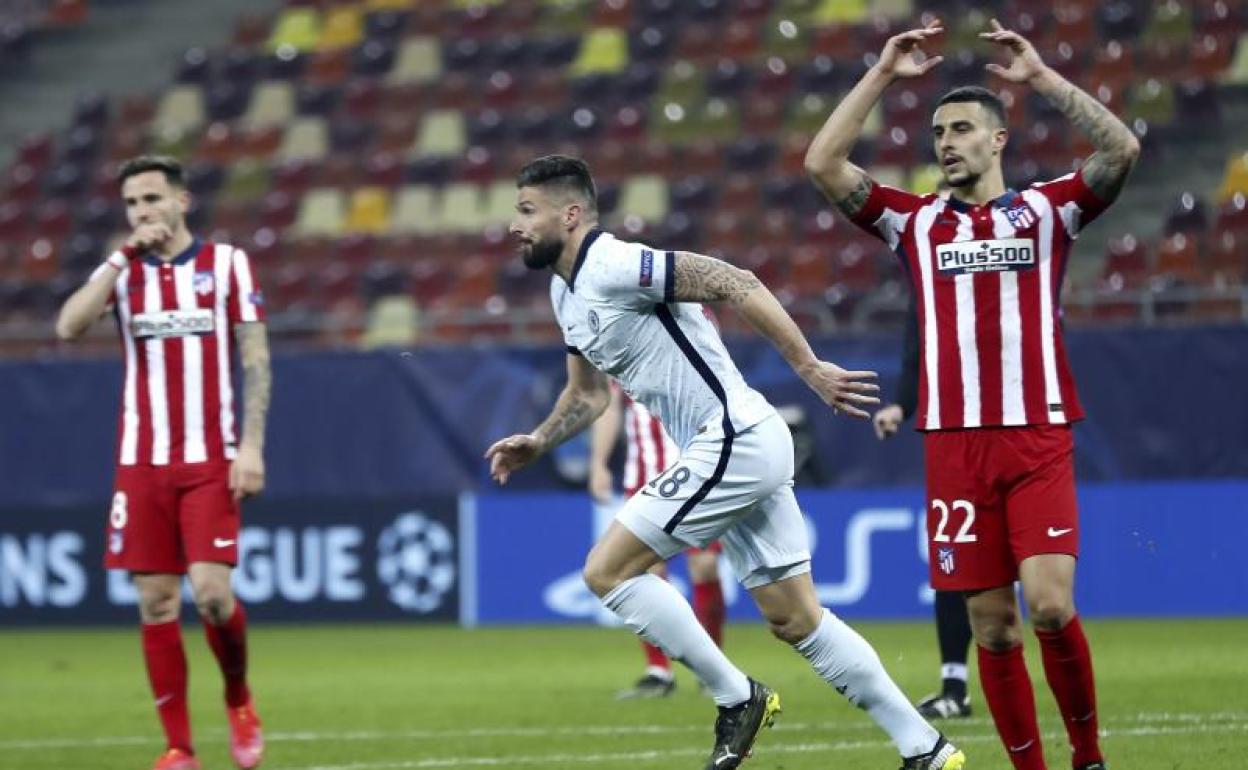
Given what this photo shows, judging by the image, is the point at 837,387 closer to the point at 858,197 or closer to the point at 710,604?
the point at 858,197

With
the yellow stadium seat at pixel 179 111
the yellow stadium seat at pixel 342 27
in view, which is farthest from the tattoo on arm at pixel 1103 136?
the yellow stadium seat at pixel 342 27

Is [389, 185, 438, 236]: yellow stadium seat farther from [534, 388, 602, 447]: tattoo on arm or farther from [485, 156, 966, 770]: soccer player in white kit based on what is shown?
[485, 156, 966, 770]: soccer player in white kit

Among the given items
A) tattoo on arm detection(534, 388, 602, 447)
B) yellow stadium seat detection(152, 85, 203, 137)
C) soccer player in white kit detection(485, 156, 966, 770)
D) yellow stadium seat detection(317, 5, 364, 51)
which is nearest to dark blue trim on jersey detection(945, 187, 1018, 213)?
soccer player in white kit detection(485, 156, 966, 770)

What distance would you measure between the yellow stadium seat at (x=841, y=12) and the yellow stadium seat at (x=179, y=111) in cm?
716

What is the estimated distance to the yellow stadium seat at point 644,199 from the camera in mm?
21750

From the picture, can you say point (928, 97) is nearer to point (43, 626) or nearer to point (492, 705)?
point (43, 626)

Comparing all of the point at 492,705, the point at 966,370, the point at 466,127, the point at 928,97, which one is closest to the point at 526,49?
the point at 466,127

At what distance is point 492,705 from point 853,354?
5854 mm

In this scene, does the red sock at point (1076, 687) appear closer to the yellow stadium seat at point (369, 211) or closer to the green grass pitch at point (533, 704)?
the green grass pitch at point (533, 704)

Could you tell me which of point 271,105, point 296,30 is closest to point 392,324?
point 271,105

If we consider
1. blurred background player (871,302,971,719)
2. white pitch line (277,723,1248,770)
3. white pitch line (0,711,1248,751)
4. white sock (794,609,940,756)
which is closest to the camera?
white sock (794,609,940,756)

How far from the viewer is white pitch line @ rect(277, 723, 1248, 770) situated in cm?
861

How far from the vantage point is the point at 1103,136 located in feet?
22.6

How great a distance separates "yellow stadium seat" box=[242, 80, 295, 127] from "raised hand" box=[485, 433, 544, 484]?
1842 cm
